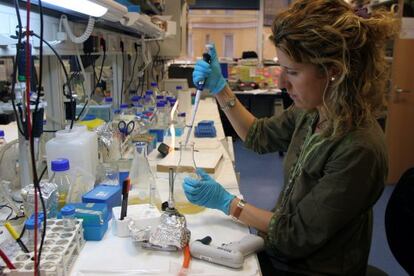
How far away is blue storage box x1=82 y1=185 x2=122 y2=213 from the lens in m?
1.14

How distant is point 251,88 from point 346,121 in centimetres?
477

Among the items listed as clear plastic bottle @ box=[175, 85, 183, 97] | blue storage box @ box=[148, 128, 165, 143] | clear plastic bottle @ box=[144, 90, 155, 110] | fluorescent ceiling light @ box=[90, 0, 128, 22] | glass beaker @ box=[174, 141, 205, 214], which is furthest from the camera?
clear plastic bottle @ box=[175, 85, 183, 97]

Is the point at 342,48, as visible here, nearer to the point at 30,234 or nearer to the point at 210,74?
the point at 210,74

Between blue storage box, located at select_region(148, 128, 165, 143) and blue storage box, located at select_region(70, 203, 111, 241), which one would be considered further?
blue storage box, located at select_region(148, 128, 165, 143)

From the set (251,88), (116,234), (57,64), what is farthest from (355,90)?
(251,88)

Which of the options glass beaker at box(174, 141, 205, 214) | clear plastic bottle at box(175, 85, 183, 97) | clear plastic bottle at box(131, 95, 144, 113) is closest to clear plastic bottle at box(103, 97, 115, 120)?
clear plastic bottle at box(131, 95, 144, 113)

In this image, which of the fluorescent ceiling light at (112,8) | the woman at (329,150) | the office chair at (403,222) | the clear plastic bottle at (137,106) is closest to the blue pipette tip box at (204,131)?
the clear plastic bottle at (137,106)

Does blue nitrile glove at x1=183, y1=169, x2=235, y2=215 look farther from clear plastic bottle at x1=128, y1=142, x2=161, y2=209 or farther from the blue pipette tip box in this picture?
the blue pipette tip box

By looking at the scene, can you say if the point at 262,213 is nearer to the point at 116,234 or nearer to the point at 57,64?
the point at 116,234

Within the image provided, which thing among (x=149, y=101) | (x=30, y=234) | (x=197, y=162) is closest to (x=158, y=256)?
(x=30, y=234)

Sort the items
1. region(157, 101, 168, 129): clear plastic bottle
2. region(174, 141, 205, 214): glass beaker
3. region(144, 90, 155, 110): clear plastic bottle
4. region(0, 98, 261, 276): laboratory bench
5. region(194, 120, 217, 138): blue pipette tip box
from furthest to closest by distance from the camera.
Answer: region(144, 90, 155, 110): clear plastic bottle
region(157, 101, 168, 129): clear plastic bottle
region(194, 120, 217, 138): blue pipette tip box
region(174, 141, 205, 214): glass beaker
region(0, 98, 261, 276): laboratory bench

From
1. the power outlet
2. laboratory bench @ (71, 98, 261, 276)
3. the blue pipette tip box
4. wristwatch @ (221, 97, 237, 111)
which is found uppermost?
the power outlet

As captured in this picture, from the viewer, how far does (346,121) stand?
1085 millimetres

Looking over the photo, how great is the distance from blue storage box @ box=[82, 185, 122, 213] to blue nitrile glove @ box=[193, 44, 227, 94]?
0.59 m
